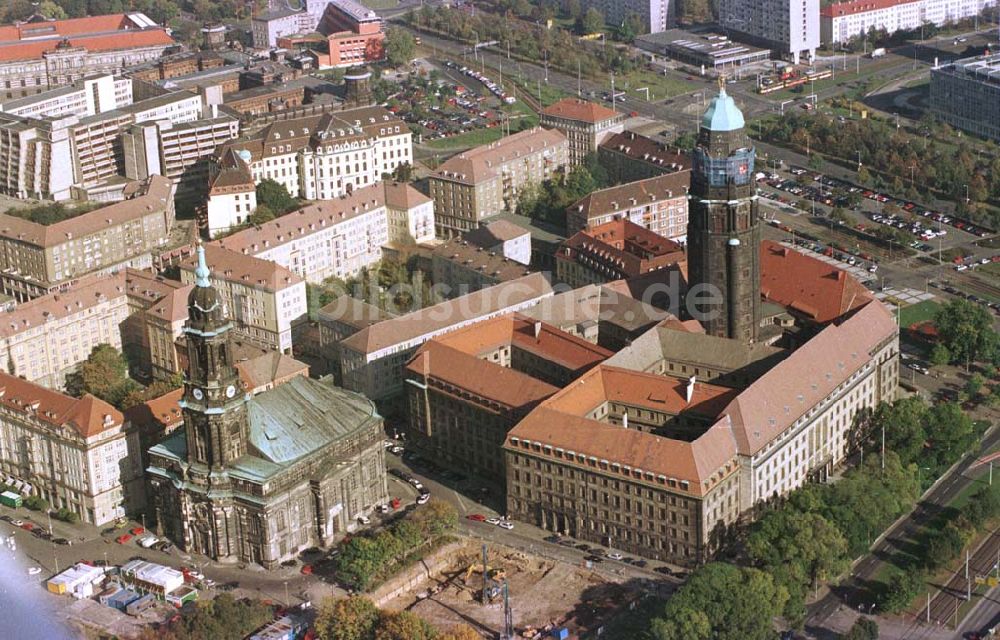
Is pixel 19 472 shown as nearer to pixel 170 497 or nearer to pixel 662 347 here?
pixel 170 497

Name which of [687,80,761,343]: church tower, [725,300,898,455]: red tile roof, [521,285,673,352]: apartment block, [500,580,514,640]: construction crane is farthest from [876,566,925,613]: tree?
[521,285,673,352]: apartment block

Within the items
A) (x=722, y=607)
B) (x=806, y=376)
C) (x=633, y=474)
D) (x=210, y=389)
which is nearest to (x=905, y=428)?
(x=806, y=376)

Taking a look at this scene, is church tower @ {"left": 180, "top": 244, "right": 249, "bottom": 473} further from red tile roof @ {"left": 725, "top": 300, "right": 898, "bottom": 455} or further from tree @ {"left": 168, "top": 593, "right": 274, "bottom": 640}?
red tile roof @ {"left": 725, "top": 300, "right": 898, "bottom": 455}

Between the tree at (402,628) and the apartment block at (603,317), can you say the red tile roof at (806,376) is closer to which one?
the apartment block at (603,317)

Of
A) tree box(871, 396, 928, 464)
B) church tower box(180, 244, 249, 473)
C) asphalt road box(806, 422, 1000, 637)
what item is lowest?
asphalt road box(806, 422, 1000, 637)

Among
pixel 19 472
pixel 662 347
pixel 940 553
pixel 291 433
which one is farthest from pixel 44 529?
pixel 940 553

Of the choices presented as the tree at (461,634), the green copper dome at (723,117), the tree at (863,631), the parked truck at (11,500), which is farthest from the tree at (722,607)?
the parked truck at (11,500)
